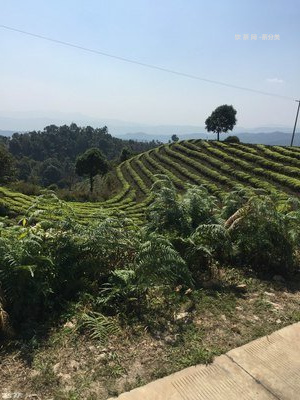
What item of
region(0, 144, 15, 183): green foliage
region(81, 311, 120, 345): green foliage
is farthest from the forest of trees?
region(81, 311, 120, 345): green foliage

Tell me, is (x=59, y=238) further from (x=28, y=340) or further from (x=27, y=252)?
(x=28, y=340)

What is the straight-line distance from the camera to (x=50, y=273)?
4.50 meters

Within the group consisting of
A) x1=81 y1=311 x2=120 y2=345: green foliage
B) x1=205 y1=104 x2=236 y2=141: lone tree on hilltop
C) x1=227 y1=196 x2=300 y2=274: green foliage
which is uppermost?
x1=205 y1=104 x2=236 y2=141: lone tree on hilltop

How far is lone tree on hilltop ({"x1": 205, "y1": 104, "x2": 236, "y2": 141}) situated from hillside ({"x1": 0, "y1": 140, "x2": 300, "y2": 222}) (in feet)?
42.3

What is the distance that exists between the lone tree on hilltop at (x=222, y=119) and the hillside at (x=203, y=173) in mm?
12885

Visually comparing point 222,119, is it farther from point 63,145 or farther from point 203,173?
point 63,145

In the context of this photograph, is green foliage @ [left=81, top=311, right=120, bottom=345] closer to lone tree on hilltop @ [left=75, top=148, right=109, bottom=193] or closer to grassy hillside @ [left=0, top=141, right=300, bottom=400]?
grassy hillside @ [left=0, top=141, right=300, bottom=400]

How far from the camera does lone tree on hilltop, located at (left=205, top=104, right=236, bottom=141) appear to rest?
2655 inches

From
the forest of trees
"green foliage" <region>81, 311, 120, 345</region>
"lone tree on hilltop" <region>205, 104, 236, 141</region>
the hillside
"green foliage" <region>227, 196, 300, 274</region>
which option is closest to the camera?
"green foliage" <region>81, 311, 120, 345</region>

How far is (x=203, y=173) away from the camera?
41438 mm

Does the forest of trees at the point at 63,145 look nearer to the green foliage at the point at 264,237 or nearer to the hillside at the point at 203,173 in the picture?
the hillside at the point at 203,173

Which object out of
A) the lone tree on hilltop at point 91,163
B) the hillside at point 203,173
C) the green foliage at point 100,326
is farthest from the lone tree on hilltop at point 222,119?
the green foliage at point 100,326

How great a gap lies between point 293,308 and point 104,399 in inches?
113

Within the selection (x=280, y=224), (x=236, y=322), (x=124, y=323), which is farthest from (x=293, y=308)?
(x=124, y=323)
